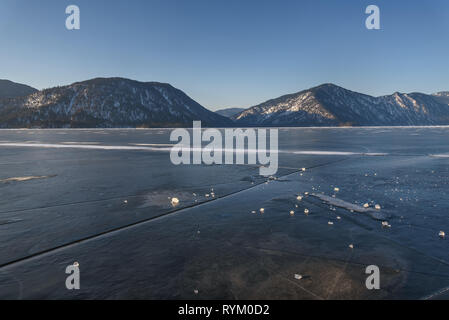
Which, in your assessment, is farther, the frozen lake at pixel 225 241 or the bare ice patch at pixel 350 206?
the bare ice patch at pixel 350 206

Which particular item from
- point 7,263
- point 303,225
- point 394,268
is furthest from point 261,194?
point 7,263

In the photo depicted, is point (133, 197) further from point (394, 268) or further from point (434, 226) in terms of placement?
point (434, 226)

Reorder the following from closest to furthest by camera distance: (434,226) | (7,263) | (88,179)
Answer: (7,263) → (434,226) → (88,179)

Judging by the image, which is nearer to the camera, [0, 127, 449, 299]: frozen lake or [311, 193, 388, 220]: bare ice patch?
[0, 127, 449, 299]: frozen lake

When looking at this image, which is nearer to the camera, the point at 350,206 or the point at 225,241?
the point at 225,241

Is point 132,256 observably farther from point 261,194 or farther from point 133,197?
point 261,194

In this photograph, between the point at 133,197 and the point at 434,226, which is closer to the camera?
the point at 434,226
